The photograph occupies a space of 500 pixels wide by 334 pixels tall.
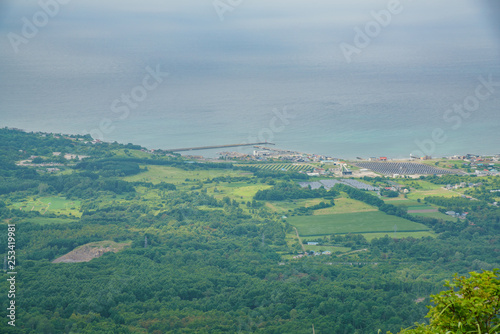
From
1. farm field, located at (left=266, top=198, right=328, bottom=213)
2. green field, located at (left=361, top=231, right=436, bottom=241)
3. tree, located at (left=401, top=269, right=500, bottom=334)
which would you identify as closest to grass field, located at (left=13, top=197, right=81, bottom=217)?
farm field, located at (left=266, top=198, right=328, bottom=213)

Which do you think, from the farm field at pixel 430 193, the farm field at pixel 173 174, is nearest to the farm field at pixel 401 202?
the farm field at pixel 430 193

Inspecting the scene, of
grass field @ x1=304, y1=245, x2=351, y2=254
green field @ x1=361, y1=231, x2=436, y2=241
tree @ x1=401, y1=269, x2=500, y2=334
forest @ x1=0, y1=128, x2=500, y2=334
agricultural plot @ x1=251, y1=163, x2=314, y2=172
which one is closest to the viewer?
tree @ x1=401, y1=269, x2=500, y2=334

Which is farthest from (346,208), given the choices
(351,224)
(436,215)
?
(436,215)

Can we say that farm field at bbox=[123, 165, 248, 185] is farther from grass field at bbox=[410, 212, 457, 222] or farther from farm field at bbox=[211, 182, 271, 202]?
grass field at bbox=[410, 212, 457, 222]

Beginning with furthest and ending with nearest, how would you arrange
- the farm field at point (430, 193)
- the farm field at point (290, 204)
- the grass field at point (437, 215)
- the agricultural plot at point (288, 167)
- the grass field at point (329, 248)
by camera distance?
the agricultural plot at point (288, 167), the farm field at point (430, 193), the farm field at point (290, 204), the grass field at point (437, 215), the grass field at point (329, 248)

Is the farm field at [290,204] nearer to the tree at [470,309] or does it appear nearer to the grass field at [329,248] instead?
the grass field at [329,248]

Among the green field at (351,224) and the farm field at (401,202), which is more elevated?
the farm field at (401,202)

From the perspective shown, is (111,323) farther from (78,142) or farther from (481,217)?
(78,142)
